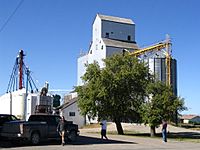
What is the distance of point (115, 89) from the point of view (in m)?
44.7

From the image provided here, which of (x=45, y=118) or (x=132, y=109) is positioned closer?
(x=45, y=118)

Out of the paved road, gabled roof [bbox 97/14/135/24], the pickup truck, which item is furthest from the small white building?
the pickup truck

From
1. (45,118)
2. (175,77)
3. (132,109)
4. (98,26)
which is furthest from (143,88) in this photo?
(98,26)

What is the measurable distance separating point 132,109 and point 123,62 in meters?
5.42

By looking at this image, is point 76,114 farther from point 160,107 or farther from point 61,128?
point 61,128

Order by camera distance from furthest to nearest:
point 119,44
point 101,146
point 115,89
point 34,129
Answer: point 119,44 → point 115,89 → point 34,129 → point 101,146

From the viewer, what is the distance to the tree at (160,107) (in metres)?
41.2

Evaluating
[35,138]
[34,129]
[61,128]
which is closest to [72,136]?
[61,128]

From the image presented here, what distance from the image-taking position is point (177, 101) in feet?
137

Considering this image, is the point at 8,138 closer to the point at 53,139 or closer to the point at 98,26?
the point at 53,139

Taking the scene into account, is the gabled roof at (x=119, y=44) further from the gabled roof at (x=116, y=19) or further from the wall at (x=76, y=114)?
the wall at (x=76, y=114)

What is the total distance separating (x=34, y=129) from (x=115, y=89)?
21.0m

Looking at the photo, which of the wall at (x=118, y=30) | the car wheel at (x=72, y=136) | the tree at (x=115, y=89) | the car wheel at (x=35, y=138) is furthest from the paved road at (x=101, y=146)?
the wall at (x=118, y=30)

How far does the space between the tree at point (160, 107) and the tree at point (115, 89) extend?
306 centimetres
